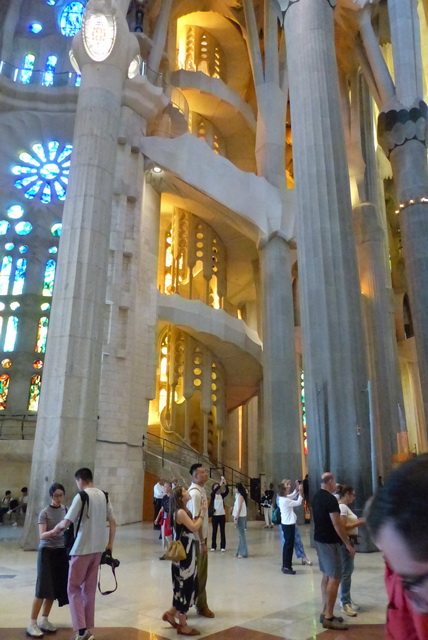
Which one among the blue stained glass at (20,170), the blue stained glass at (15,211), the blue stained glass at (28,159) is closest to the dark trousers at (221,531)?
the blue stained glass at (15,211)

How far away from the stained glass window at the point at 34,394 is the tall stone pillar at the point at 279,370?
840cm

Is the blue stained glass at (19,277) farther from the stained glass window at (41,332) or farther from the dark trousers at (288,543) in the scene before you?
the dark trousers at (288,543)

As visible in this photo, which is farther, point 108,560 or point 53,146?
point 53,146

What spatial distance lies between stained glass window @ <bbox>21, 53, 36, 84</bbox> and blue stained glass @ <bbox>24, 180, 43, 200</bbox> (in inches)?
159

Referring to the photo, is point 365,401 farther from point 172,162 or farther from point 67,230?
point 172,162

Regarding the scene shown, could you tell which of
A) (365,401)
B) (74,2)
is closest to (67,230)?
(365,401)

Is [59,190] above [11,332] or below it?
above

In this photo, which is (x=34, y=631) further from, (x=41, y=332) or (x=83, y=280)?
(x=41, y=332)

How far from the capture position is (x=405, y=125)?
1673cm

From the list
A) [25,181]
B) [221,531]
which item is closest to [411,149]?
[221,531]

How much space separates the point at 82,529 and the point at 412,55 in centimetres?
1858

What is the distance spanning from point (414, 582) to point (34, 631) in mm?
4228

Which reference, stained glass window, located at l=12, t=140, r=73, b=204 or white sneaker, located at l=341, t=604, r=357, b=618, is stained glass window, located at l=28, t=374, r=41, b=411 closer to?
stained glass window, located at l=12, t=140, r=73, b=204

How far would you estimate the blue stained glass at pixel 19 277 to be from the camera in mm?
20266
